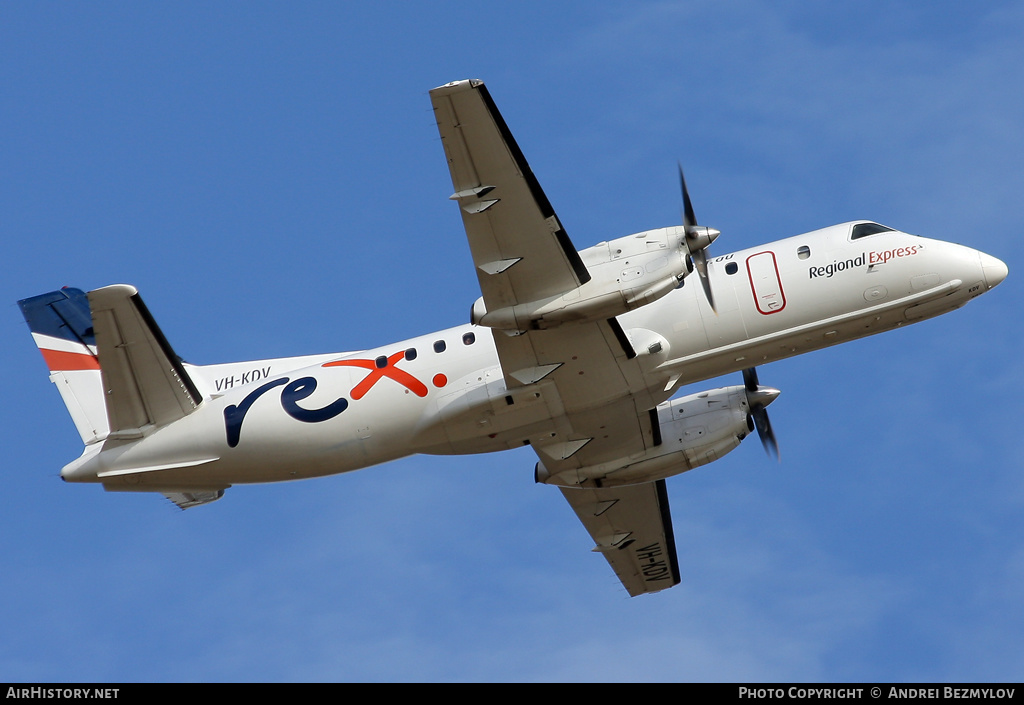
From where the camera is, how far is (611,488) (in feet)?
81.2

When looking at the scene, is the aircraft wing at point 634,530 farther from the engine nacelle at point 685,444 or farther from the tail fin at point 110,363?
the tail fin at point 110,363

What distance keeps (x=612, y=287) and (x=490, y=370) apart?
10.7 feet

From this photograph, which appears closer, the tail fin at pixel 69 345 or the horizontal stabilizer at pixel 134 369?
the horizontal stabilizer at pixel 134 369

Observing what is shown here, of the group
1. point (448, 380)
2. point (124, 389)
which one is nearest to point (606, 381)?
point (448, 380)

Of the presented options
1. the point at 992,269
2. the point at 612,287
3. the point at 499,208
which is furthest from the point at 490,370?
the point at 992,269

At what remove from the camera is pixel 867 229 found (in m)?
21.5

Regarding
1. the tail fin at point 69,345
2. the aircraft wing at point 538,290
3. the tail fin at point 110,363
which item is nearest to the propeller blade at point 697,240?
the aircraft wing at point 538,290

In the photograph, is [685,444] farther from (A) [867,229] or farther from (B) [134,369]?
(B) [134,369]

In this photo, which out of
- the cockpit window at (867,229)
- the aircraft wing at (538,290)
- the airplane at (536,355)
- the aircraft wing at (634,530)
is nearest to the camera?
the aircraft wing at (538,290)

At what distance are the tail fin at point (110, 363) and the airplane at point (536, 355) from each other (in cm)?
4

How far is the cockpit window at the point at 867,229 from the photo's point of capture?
70.1ft

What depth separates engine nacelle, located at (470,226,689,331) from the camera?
63.1ft
